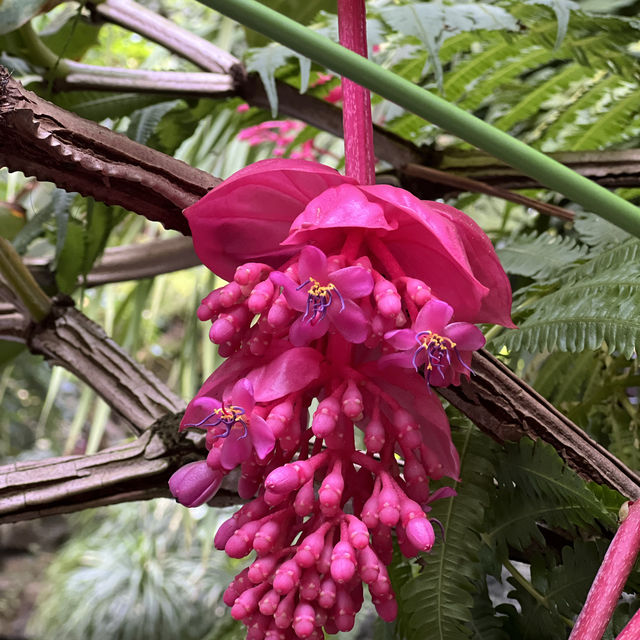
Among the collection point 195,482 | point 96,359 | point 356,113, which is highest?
point 356,113

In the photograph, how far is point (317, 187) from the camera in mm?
240

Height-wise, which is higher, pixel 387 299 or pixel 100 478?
pixel 387 299

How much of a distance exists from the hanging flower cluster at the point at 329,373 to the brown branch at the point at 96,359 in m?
0.18

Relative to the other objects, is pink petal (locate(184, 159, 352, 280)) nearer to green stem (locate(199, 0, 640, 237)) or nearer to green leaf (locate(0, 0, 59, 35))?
green stem (locate(199, 0, 640, 237))

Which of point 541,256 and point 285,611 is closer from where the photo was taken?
point 285,611

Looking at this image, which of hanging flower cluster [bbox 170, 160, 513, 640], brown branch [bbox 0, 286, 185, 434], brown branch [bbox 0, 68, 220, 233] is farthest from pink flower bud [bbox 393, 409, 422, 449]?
brown branch [bbox 0, 286, 185, 434]

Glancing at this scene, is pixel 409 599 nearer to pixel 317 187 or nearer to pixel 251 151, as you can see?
pixel 317 187

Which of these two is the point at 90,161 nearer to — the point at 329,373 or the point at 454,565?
the point at 329,373

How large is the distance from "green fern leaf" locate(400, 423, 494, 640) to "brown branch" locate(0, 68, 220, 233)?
0.16 metres

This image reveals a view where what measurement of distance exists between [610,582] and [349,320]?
0.11 meters

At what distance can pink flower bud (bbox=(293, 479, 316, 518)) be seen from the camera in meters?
0.22

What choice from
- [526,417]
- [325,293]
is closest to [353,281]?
[325,293]

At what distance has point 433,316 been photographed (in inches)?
8.3

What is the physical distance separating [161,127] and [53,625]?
316 centimetres
